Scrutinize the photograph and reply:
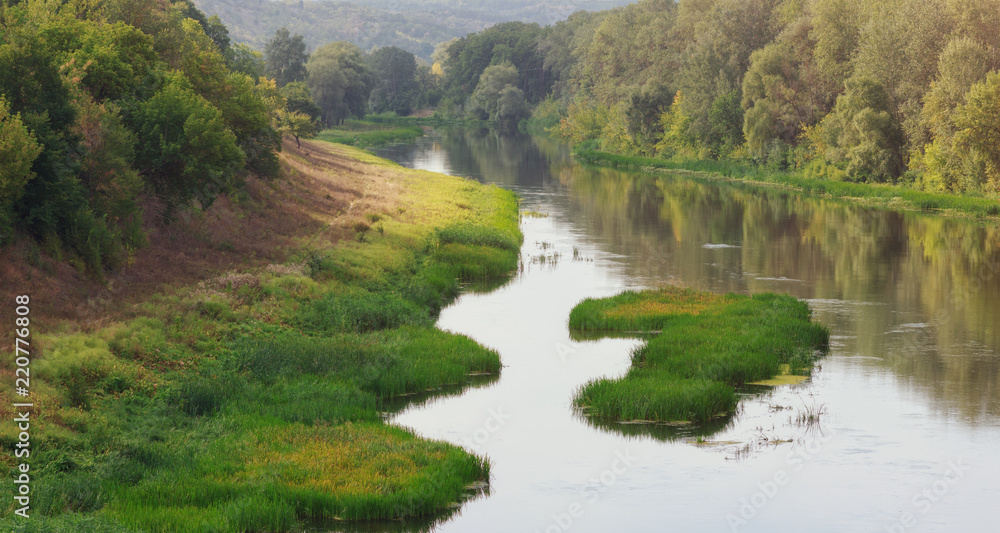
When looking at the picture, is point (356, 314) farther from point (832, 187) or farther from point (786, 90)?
point (786, 90)

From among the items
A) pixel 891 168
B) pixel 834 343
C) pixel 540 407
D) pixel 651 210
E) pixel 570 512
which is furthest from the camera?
pixel 891 168

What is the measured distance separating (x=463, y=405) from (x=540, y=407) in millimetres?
1782

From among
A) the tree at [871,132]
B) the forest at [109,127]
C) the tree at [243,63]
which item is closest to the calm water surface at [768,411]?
the forest at [109,127]

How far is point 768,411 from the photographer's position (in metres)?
21.7

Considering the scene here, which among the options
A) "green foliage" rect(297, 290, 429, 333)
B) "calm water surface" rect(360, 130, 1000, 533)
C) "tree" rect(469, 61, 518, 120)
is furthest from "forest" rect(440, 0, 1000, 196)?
"tree" rect(469, 61, 518, 120)

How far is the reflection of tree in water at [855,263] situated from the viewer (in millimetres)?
26703

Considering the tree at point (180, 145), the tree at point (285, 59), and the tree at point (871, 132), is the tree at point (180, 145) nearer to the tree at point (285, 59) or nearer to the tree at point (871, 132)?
the tree at point (871, 132)

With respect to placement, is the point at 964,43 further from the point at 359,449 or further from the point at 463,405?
the point at 359,449

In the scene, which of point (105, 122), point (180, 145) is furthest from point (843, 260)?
point (105, 122)

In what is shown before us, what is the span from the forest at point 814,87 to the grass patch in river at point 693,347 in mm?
37233

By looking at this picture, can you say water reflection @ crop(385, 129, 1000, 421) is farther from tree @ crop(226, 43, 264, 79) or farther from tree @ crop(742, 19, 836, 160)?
tree @ crop(226, 43, 264, 79)

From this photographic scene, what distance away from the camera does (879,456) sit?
61.8 ft

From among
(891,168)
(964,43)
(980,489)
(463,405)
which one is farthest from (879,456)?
(891,168)

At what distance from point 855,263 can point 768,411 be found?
24447 millimetres
